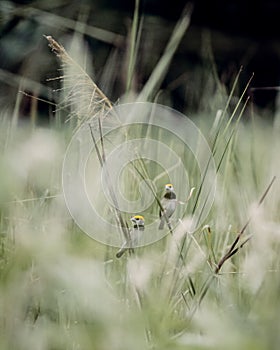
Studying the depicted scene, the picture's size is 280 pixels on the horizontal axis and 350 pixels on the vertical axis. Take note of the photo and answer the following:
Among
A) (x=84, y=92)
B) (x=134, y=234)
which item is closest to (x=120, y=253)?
(x=134, y=234)

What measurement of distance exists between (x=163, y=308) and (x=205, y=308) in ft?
0.21

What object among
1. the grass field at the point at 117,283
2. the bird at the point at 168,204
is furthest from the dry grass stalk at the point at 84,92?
the bird at the point at 168,204

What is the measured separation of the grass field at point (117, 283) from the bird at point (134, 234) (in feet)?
0.04

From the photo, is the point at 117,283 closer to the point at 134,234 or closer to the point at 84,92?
the point at 134,234

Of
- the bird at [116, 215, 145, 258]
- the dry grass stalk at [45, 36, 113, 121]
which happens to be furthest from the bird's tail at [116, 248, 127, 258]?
the dry grass stalk at [45, 36, 113, 121]

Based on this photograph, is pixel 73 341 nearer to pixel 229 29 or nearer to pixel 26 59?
pixel 26 59

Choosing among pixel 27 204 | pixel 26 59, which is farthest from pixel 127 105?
pixel 26 59

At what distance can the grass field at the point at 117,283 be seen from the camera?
726 mm

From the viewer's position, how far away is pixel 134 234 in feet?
3.04

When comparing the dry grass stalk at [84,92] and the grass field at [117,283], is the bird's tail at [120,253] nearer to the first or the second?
the grass field at [117,283]

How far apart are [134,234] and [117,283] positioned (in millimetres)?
55

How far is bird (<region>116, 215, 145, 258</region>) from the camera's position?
901mm

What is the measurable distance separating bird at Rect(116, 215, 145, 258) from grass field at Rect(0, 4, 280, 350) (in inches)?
0.5

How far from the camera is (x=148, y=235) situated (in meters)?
0.99
